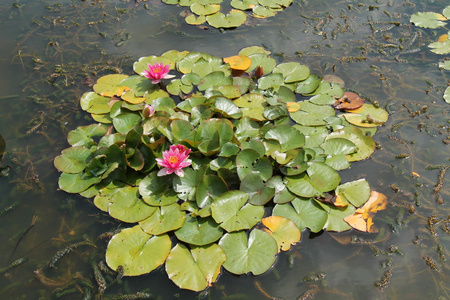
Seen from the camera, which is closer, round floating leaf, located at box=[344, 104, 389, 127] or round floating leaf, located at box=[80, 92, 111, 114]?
round floating leaf, located at box=[344, 104, 389, 127]

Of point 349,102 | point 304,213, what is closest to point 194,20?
point 349,102

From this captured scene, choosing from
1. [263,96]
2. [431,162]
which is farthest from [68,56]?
[431,162]

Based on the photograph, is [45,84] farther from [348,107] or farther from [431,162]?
[431,162]

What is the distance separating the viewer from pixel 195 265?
2854mm

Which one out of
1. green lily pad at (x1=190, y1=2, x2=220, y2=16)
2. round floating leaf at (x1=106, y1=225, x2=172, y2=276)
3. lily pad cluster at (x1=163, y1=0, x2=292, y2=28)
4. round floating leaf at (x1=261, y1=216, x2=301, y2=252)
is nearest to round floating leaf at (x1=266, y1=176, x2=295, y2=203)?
round floating leaf at (x1=261, y1=216, x2=301, y2=252)

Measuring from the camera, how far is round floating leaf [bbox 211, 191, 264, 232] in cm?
303

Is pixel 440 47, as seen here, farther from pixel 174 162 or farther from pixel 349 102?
pixel 174 162

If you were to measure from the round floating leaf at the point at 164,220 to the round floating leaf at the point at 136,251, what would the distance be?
2.3 inches

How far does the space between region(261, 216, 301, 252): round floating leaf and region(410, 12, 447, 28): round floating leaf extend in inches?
183

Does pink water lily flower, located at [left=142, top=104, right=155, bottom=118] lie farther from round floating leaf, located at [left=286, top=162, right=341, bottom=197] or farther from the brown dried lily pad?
the brown dried lily pad

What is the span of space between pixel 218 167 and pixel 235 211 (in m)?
0.49

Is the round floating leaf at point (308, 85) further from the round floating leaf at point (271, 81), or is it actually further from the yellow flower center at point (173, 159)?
the yellow flower center at point (173, 159)

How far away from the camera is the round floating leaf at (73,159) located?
139 inches

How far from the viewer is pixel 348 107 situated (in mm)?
4191
